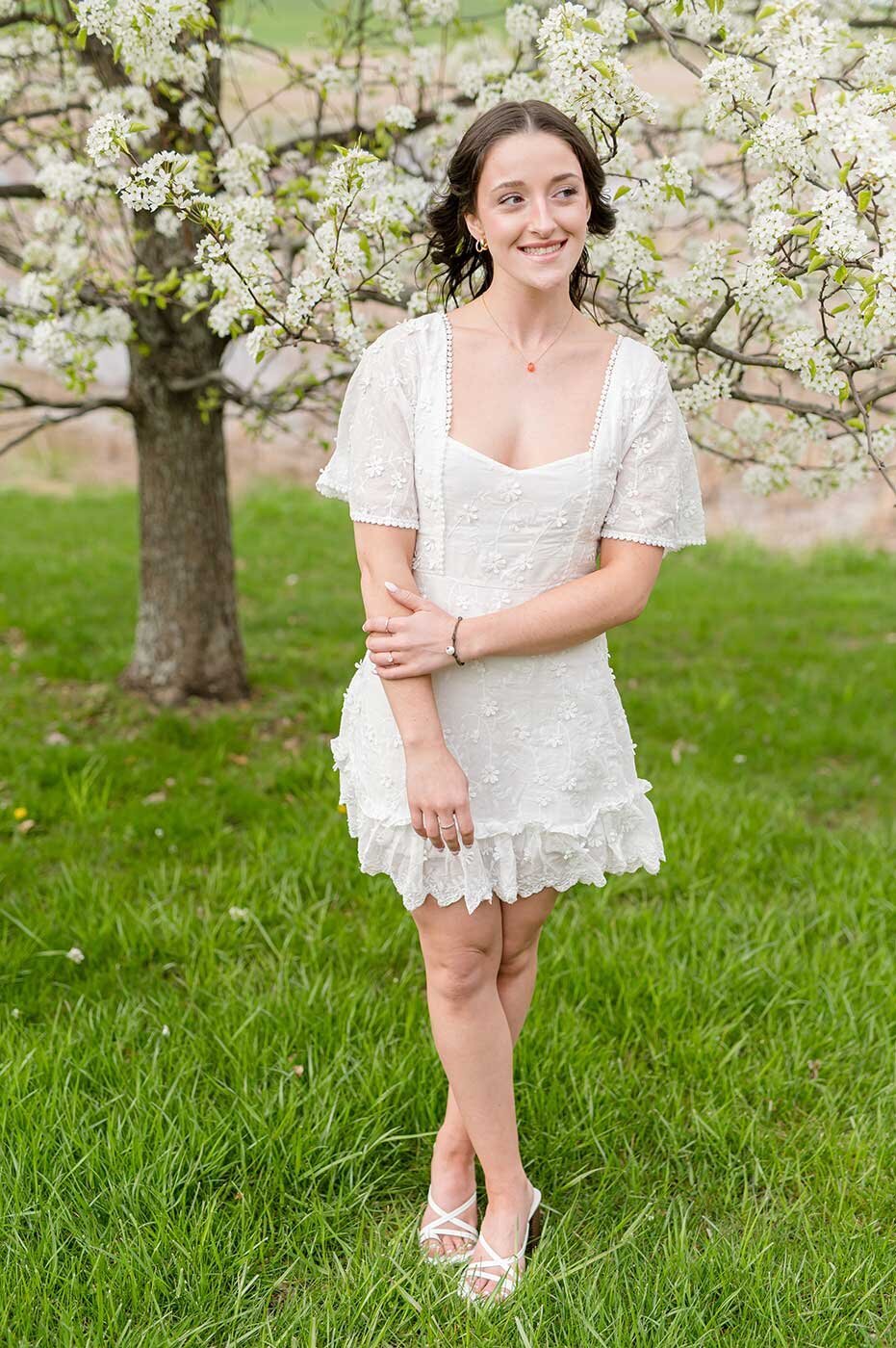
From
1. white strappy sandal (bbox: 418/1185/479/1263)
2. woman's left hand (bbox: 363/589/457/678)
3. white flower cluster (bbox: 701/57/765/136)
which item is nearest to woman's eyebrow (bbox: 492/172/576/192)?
woman's left hand (bbox: 363/589/457/678)

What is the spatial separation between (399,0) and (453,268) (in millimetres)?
Answer: 2468

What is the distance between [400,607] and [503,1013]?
0.89 metres

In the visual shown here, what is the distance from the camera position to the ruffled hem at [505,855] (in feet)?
7.16

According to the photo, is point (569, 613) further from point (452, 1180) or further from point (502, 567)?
point (452, 1180)

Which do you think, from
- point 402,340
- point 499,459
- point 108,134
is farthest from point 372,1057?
point 108,134

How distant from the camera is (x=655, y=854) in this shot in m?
2.35

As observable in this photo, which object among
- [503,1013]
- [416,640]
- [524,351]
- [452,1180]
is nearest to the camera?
[416,640]

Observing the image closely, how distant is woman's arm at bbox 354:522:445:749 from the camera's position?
208 centimetres

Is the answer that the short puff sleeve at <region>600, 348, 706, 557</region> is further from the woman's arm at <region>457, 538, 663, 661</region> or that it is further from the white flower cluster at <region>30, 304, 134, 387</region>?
the white flower cluster at <region>30, 304, 134, 387</region>

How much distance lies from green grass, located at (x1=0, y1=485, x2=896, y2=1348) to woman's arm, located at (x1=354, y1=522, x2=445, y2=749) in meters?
1.10

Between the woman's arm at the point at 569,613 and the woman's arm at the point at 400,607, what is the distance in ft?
0.37

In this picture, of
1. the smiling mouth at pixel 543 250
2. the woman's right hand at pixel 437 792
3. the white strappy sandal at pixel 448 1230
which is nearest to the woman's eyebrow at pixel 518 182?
the smiling mouth at pixel 543 250

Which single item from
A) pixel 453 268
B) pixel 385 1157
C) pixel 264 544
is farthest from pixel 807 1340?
pixel 264 544

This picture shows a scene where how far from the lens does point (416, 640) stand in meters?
2.03
